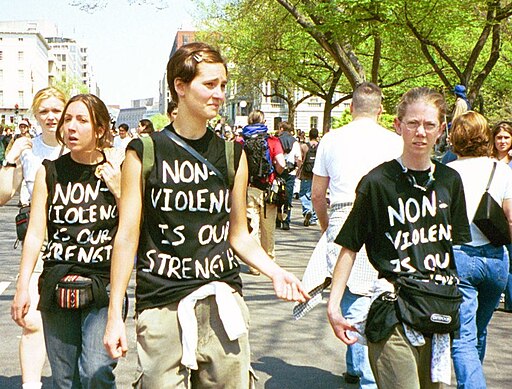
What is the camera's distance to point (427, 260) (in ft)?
11.1

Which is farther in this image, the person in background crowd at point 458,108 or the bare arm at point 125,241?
the person in background crowd at point 458,108

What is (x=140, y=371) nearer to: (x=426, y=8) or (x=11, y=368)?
(x=11, y=368)

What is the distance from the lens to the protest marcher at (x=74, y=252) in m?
3.85

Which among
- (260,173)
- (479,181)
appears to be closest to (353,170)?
(479,181)

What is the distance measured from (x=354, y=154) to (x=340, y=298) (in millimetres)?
1915

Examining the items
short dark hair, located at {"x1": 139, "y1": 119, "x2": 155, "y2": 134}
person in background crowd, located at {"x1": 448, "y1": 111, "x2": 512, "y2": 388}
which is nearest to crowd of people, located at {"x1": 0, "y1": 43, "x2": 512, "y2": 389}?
person in background crowd, located at {"x1": 448, "y1": 111, "x2": 512, "y2": 388}

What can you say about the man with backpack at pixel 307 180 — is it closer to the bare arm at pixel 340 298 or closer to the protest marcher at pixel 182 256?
the bare arm at pixel 340 298

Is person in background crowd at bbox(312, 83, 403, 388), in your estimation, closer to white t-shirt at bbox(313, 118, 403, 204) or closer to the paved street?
white t-shirt at bbox(313, 118, 403, 204)

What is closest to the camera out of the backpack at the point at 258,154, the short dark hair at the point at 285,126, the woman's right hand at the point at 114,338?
the woman's right hand at the point at 114,338

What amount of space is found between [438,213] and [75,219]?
161 cm

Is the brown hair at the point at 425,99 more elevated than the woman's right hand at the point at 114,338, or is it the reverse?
the brown hair at the point at 425,99

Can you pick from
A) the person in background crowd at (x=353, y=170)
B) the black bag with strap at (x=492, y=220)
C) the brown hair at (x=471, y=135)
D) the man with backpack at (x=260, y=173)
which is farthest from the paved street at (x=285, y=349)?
the brown hair at (x=471, y=135)

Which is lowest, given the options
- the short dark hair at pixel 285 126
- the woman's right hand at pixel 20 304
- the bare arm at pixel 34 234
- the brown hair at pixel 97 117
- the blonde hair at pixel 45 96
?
the woman's right hand at pixel 20 304

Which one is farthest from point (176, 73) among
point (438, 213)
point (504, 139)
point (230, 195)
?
point (504, 139)
